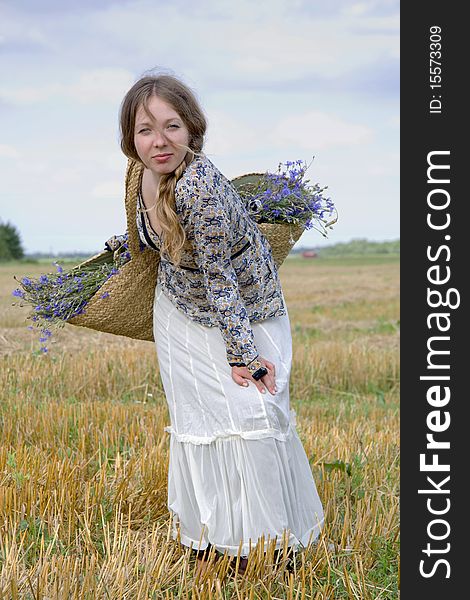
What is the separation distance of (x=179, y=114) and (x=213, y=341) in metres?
0.92

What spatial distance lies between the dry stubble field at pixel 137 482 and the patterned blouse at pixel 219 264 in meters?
0.93

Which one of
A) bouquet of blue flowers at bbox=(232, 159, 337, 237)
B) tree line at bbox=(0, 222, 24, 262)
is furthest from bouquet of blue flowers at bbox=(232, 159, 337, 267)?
tree line at bbox=(0, 222, 24, 262)

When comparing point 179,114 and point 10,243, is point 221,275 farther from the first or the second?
point 10,243

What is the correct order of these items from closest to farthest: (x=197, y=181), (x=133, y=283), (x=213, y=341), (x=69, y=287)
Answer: (x=197, y=181), (x=213, y=341), (x=133, y=283), (x=69, y=287)

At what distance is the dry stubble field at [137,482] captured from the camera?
3.25 meters

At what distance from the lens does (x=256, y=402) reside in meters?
3.25

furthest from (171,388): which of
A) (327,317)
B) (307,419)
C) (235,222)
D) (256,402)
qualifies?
(327,317)

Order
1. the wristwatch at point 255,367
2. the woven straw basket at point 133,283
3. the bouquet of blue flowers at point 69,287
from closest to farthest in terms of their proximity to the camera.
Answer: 1. the wristwatch at point 255,367
2. the woven straw basket at point 133,283
3. the bouquet of blue flowers at point 69,287

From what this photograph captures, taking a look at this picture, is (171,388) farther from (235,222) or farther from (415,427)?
(415,427)

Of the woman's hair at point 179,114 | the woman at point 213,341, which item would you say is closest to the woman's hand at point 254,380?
the woman at point 213,341

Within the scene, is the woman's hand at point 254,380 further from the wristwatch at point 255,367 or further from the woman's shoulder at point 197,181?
the woman's shoulder at point 197,181

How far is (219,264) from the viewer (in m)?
3.07

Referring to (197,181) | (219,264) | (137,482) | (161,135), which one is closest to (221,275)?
(219,264)

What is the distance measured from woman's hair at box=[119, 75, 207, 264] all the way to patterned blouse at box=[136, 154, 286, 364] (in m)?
0.05
